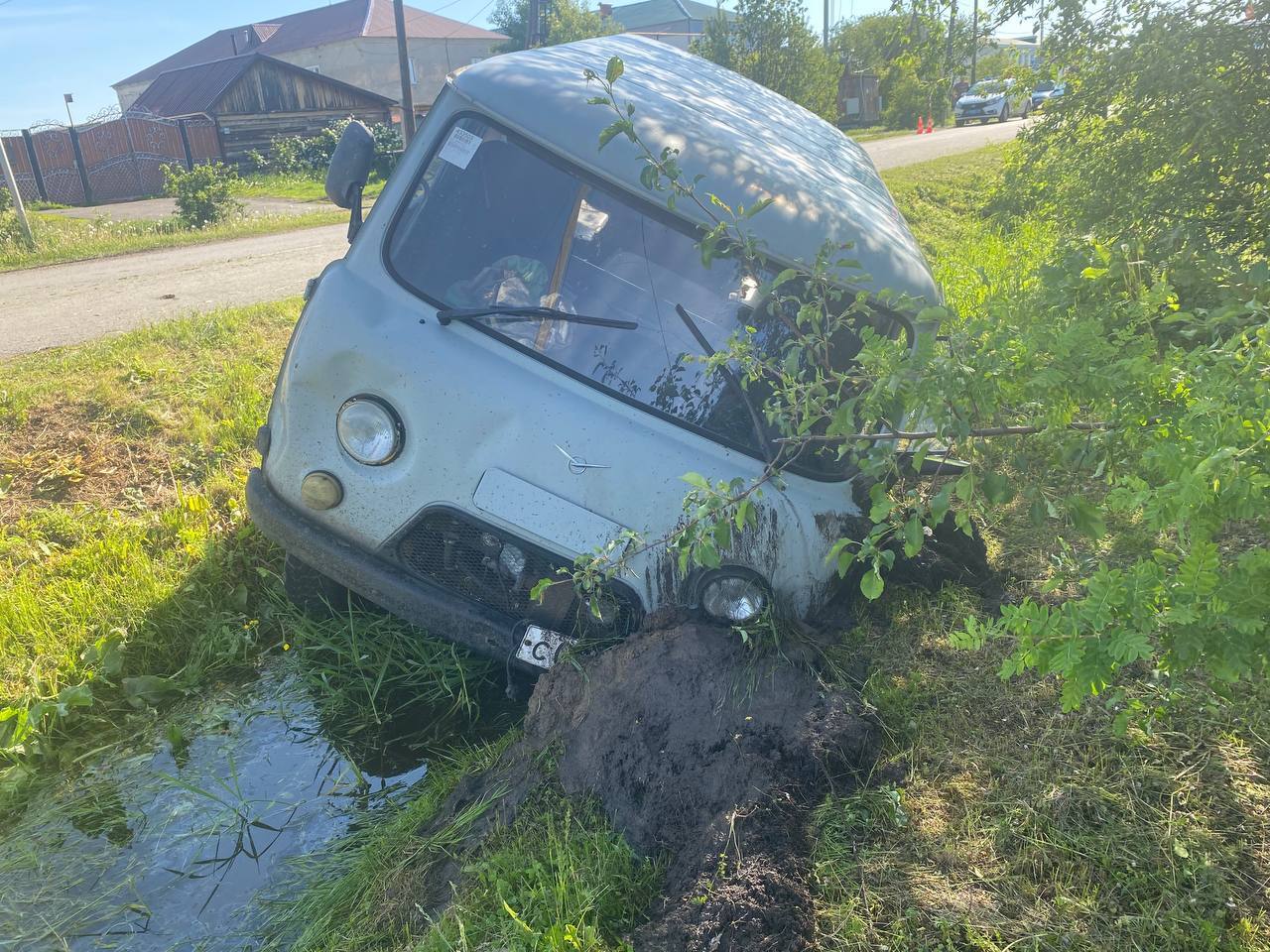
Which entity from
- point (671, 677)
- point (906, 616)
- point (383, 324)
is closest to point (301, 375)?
point (383, 324)

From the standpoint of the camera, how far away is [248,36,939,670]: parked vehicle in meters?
2.94

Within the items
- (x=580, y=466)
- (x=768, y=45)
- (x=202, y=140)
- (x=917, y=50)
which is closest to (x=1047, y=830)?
(x=580, y=466)

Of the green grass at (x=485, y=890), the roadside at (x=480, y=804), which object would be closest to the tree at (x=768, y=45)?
the roadside at (x=480, y=804)

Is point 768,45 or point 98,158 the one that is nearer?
point 768,45

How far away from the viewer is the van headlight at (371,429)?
9.76 feet

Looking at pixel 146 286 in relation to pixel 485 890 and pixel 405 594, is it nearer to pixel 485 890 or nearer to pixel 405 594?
pixel 405 594

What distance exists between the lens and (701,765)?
8.12 ft

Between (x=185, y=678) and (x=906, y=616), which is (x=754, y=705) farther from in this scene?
(x=185, y=678)

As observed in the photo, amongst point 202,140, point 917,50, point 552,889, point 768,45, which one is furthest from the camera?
point 202,140

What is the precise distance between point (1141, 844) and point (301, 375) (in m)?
2.82

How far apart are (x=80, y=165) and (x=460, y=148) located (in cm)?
2816

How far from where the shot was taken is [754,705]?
262cm

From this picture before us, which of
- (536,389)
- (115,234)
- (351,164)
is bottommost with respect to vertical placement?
(115,234)

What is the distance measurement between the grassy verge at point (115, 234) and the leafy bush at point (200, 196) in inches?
9.3
